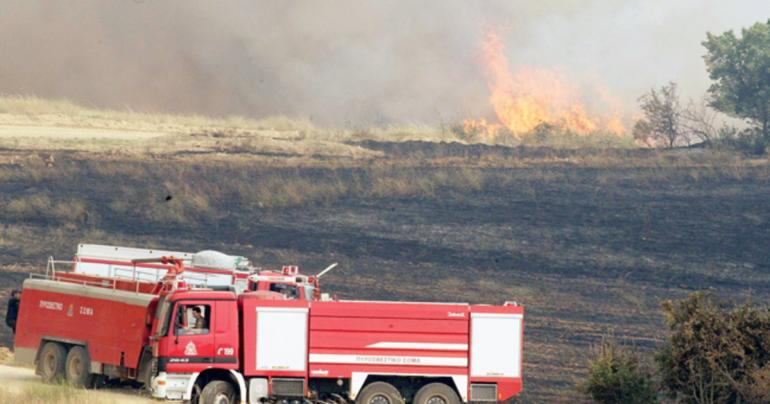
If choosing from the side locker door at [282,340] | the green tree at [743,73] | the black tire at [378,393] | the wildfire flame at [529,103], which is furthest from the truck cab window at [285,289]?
the wildfire flame at [529,103]

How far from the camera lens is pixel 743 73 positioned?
58000 millimetres

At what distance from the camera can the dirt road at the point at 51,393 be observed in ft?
72.8

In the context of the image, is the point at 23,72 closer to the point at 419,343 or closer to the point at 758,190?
the point at 758,190

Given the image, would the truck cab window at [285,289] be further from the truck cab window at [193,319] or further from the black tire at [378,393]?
the black tire at [378,393]

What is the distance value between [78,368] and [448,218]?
21208 millimetres

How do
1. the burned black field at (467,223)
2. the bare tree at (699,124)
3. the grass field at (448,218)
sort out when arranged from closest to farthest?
1. the burned black field at (467,223)
2. the grass field at (448,218)
3. the bare tree at (699,124)

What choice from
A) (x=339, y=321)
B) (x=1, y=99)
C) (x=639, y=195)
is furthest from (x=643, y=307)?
(x=1, y=99)

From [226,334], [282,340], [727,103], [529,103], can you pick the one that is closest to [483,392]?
[282,340]

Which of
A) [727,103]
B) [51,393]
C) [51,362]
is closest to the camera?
[51,393]

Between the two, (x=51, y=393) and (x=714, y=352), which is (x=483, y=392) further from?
(x=51, y=393)

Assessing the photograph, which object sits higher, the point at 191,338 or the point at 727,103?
the point at 727,103

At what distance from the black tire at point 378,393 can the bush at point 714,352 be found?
4985 mm

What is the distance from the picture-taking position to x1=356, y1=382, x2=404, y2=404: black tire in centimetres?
2389

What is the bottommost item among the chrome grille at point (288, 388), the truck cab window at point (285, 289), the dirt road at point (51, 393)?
the dirt road at point (51, 393)
